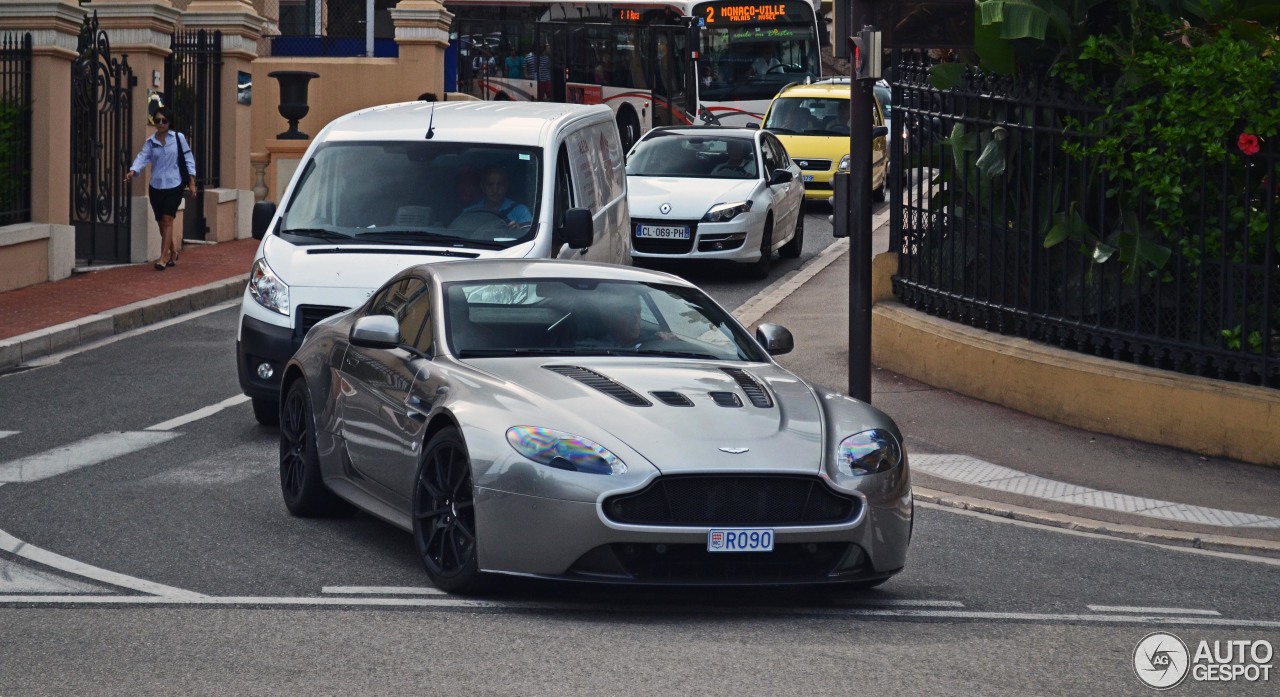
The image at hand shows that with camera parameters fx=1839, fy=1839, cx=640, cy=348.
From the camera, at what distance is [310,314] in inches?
→ 445

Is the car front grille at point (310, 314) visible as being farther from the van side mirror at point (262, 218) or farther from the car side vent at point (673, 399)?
the car side vent at point (673, 399)

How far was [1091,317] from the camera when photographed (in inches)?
484

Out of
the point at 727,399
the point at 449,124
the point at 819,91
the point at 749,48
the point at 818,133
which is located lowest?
the point at 727,399

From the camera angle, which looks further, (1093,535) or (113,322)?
(113,322)

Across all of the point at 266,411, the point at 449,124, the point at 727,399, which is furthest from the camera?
the point at 449,124

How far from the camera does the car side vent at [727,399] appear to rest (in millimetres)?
7484

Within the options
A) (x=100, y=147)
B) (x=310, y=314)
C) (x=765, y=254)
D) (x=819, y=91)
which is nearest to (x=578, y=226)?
(x=310, y=314)

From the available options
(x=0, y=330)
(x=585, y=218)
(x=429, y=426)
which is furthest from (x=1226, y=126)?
(x=0, y=330)

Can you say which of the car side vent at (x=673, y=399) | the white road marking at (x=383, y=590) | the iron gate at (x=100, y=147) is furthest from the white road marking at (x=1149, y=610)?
the iron gate at (x=100, y=147)

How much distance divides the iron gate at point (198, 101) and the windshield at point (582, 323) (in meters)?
16.5

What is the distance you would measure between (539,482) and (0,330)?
1018 cm

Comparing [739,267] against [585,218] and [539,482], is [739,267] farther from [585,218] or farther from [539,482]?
[539,482]

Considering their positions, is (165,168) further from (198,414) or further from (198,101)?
(198,414)

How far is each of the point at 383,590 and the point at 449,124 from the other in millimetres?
6104
